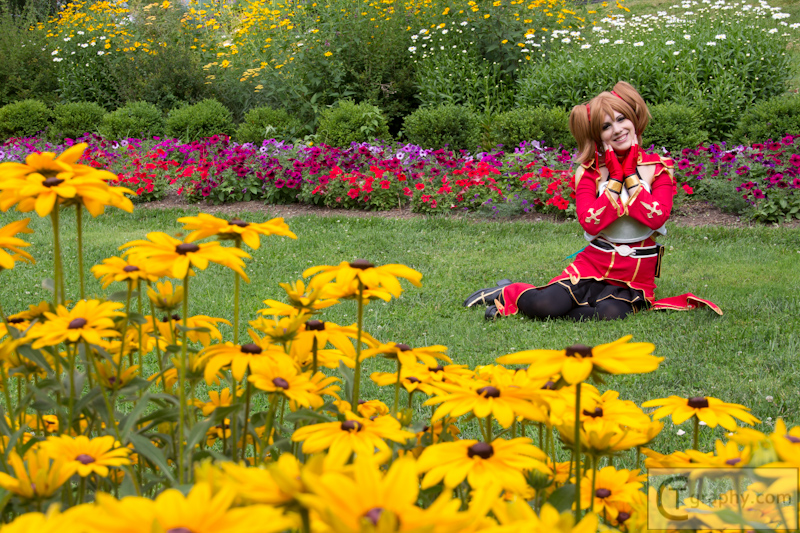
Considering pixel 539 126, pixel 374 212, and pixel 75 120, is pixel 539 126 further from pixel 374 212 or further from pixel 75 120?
pixel 75 120

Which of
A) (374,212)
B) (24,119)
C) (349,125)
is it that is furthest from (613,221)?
(24,119)

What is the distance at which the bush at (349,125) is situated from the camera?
25.0 feet

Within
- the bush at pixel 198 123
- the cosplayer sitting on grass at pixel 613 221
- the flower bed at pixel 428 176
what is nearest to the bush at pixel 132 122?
A: the bush at pixel 198 123

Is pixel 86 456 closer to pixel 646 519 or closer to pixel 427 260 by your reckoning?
pixel 646 519

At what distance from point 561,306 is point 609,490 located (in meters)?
2.91

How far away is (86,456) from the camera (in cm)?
96

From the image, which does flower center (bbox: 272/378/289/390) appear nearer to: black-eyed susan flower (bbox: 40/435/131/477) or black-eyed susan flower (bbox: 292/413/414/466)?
black-eyed susan flower (bbox: 292/413/414/466)

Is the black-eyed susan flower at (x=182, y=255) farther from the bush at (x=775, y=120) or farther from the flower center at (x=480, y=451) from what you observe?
the bush at (x=775, y=120)

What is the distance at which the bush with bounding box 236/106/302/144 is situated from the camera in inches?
325

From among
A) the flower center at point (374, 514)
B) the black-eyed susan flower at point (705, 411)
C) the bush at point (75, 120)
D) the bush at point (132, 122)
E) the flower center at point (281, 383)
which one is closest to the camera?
the flower center at point (374, 514)

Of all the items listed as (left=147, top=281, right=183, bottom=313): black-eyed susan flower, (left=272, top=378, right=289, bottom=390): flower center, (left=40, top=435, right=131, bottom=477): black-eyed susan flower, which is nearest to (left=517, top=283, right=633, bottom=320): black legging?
(left=147, top=281, right=183, bottom=313): black-eyed susan flower

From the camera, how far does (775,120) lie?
21.7ft

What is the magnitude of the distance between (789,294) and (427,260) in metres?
2.30

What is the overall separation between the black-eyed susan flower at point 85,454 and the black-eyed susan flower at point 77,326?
0.46ft
